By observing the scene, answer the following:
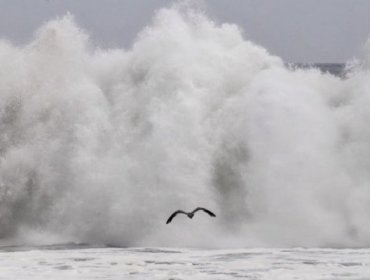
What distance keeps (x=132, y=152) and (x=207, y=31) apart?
4828mm

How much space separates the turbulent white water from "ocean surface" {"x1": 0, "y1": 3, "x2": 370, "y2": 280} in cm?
3

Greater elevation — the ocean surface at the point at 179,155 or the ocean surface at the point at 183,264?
the ocean surface at the point at 179,155

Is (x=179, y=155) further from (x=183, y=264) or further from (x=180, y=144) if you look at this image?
(x=183, y=264)

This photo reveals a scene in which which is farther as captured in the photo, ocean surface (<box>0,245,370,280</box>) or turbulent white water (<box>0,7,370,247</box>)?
turbulent white water (<box>0,7,370,247</box>)

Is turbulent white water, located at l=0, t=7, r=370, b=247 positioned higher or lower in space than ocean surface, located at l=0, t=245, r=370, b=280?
higher

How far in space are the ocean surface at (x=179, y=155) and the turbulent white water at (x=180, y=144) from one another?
0.03 meters

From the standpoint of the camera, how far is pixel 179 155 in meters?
19.2

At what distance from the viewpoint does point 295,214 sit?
57.2 feet

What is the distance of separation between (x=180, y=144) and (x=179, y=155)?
36 cm

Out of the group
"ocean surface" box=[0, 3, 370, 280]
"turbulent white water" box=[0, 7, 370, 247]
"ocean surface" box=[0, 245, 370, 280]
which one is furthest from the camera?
"turbulent white water" box=[0, 7, 370, 247]

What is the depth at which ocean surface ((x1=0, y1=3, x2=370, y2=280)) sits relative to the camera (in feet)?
53.2

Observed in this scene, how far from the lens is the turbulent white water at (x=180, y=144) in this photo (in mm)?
17609

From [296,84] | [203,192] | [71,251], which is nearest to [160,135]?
[203,192]

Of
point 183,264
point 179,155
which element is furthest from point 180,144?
point 183,264
